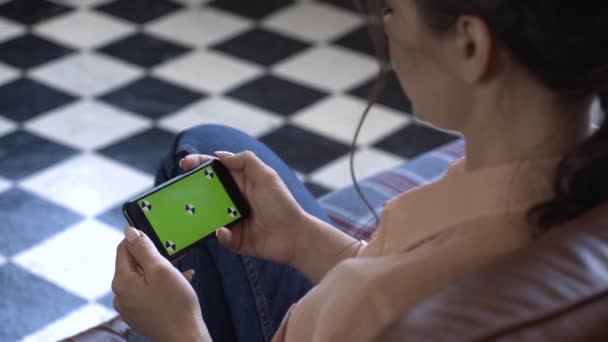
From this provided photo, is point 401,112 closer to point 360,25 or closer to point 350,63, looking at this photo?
point 350,63

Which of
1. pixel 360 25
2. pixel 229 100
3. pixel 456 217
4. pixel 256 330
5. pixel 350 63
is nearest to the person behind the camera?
pixel 456 217

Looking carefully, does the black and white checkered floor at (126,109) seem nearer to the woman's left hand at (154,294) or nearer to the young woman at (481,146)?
the woman's left hand at (154,294)

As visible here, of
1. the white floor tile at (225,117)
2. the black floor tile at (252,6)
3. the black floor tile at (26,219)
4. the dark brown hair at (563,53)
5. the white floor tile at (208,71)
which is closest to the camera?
the dark brown hair at (563,53)

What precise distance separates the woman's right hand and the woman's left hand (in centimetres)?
17

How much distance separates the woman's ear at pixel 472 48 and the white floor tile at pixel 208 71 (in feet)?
8.30

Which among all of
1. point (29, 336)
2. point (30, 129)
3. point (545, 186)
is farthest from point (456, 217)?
point (30, 129)

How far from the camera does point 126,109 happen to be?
11.2 feet

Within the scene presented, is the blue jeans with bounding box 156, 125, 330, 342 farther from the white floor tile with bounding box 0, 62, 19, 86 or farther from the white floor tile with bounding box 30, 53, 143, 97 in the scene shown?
the white floor tile with bounding box 0, 62, 19, 86

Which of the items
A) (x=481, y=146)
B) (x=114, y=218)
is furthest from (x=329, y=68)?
(x=481, y=146)

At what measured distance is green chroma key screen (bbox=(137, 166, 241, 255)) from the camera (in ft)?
4.94

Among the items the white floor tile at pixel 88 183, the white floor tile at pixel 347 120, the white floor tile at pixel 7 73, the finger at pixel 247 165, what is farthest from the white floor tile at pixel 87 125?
the finger at pixel 247 165

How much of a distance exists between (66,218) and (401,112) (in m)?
1.16

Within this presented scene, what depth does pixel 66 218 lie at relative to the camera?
286 centimetres

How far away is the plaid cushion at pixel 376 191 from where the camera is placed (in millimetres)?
1948
